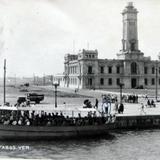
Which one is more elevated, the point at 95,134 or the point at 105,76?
the point at 105,76

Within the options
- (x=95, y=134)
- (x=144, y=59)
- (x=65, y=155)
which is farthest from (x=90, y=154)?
(x=144, y=59)

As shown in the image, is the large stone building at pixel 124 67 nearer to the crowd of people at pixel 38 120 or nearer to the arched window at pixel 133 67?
the arched window at pixel 133 67

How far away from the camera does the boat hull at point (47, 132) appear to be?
112 ft

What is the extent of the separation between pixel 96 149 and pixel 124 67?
84724 millimetres

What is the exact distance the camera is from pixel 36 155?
92.9ft

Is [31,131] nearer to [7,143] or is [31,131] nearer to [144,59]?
[7,143]

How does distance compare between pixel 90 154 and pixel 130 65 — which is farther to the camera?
pixel 130 65

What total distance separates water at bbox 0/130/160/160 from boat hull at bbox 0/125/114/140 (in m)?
0.93

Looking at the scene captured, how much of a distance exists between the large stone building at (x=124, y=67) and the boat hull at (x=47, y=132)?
244 feet

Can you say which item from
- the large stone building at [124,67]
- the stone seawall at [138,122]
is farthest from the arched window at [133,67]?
the stone seawall at [138,122]

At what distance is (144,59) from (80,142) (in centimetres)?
8511

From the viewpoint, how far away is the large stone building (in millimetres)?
111062

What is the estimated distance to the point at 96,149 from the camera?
30.9 metres

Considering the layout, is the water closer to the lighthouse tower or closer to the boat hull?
the boat hull
